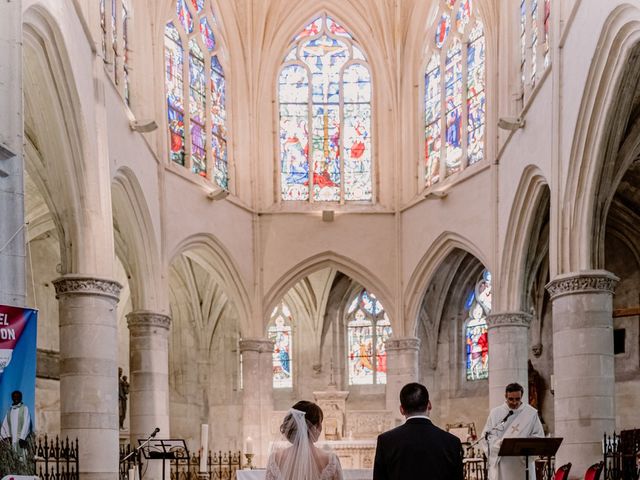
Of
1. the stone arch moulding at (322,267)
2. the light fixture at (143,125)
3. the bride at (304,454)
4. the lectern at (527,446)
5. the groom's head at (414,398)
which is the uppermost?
the light fixture at (143,125)

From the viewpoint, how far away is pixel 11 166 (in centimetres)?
963

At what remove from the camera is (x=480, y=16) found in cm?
2291

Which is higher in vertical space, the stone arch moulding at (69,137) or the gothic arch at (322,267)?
the stone arch moulding at (69,137)

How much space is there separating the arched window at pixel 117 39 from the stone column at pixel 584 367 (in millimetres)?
8533

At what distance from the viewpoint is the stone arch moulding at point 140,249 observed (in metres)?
20.0

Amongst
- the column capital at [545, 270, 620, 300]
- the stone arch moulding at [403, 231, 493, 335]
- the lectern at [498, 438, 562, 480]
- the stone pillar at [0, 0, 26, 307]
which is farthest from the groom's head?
the stone arch moulding at [403, 231, 493, 335]

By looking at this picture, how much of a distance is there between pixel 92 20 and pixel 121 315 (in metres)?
11.8

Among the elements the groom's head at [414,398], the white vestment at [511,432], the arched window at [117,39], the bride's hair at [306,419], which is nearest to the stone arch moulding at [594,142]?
the white vestment at [511,432]

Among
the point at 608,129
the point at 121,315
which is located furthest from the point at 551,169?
the point at 121,315

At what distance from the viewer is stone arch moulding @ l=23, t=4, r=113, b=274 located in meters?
15.0

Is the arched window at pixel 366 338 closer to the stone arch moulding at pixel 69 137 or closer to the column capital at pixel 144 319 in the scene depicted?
the column capital at pixel 144 319

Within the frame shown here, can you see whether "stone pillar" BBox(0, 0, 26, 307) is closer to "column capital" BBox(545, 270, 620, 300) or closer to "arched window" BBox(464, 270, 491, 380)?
"column capital" BBox(545, 270, 620, 300)

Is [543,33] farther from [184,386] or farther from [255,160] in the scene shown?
[184,386]

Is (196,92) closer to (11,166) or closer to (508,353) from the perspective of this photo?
(508,353)
